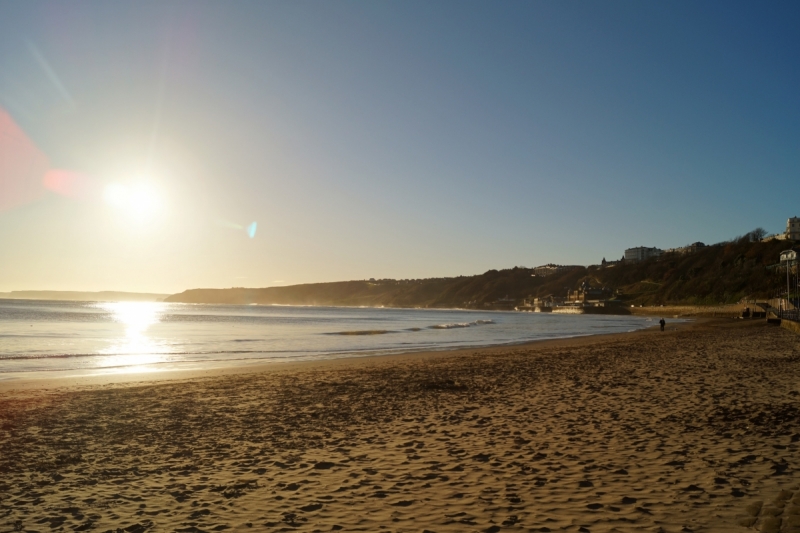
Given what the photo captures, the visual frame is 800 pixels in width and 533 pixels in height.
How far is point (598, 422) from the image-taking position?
10.0 metres

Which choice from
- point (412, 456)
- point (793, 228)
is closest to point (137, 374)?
point (412, 456)

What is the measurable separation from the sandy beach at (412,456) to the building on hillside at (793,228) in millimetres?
150877

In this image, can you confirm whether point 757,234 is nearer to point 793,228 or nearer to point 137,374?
point 793,228

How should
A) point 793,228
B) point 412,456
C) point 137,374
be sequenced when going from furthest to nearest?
1. point 793,228
2. point 137,374
3. point 412,456

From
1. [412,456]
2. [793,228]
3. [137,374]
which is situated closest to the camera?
[412,456]

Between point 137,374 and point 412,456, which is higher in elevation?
point 412,456

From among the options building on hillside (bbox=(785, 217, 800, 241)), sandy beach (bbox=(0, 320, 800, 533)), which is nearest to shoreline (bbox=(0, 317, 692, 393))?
sandy beach (bbox=(0, 320, 800, 533))

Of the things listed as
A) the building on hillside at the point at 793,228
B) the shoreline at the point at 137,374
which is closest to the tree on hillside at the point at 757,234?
the building on hillside at the point at 793,228

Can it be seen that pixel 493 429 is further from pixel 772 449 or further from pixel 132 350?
pixel 132 350

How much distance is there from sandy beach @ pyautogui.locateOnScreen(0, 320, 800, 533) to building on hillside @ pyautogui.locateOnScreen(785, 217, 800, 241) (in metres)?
151

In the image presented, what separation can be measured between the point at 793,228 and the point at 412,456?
167m

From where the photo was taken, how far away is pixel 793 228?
14188 centimetres

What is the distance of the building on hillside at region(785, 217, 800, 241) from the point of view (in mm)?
138250

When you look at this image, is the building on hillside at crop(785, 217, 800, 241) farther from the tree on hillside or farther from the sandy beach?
the sandy beach
